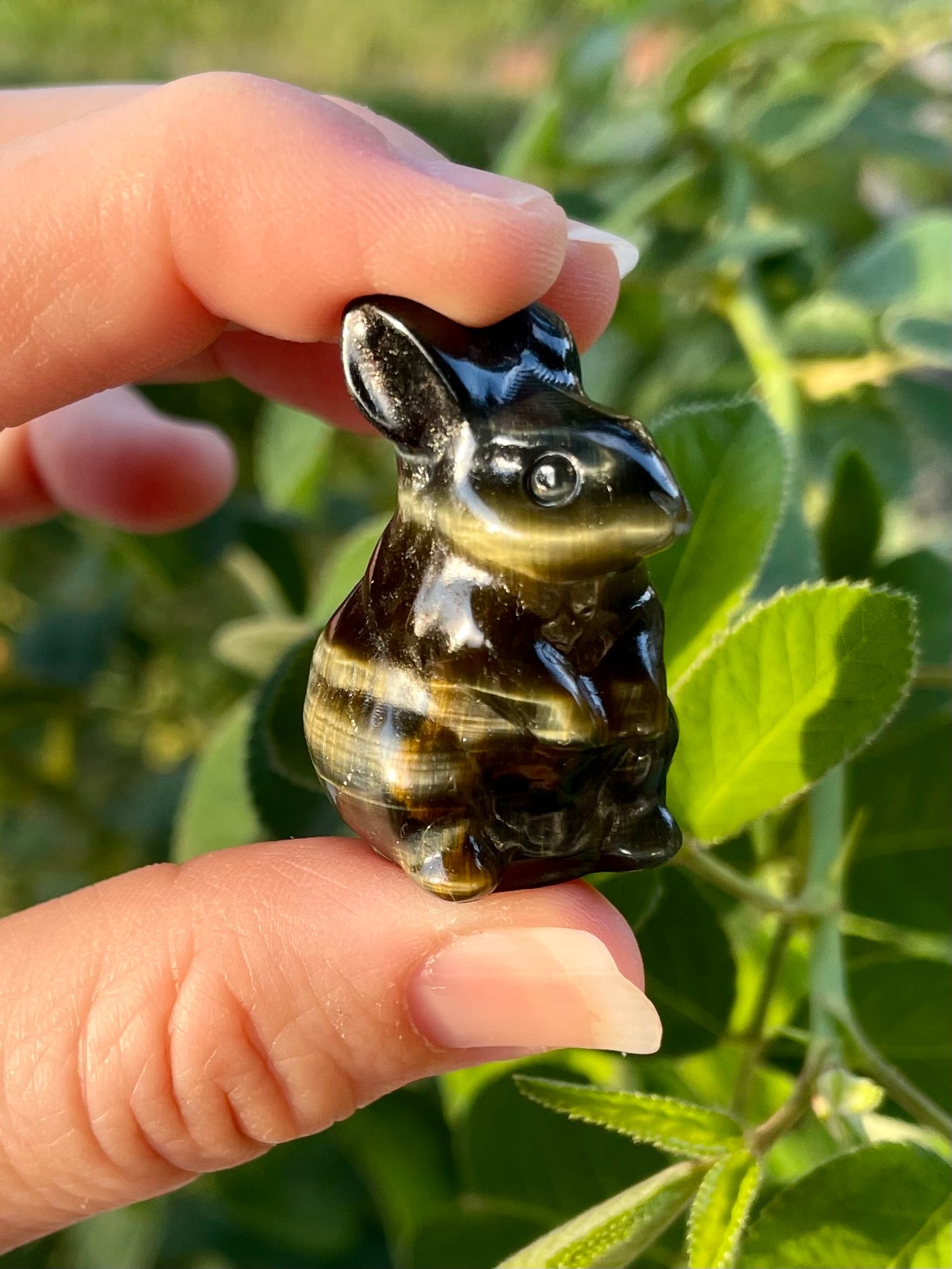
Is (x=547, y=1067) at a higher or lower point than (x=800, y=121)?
lower

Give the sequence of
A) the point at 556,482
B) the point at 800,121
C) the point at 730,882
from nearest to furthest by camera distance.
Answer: the point at 556,482 < the point at 730,882 < the point at 800,121

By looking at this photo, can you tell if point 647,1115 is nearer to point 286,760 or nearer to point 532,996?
point 532,996

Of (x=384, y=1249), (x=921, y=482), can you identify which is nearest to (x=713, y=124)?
(x=384, y=1249)

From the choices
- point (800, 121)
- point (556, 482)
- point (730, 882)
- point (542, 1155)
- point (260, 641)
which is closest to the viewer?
point (556, 482)

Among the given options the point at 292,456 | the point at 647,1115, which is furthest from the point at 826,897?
the point at 292,456

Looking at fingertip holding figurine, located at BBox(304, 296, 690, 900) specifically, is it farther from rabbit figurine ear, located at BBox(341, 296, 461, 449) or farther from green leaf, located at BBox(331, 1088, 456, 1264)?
green leaf, located at BBox(331, 1088, 456, 1264)

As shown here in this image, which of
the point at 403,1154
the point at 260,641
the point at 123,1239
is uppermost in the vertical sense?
the point at 260,641

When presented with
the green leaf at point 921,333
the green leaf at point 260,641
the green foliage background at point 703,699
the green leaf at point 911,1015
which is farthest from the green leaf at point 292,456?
the green leaf at point 911,1015

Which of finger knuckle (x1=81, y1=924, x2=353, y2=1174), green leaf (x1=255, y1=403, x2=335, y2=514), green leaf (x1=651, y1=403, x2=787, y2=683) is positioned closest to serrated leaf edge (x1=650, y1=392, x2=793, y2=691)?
green leaf (x1=651, y1=403, x2=787, y2=683)
